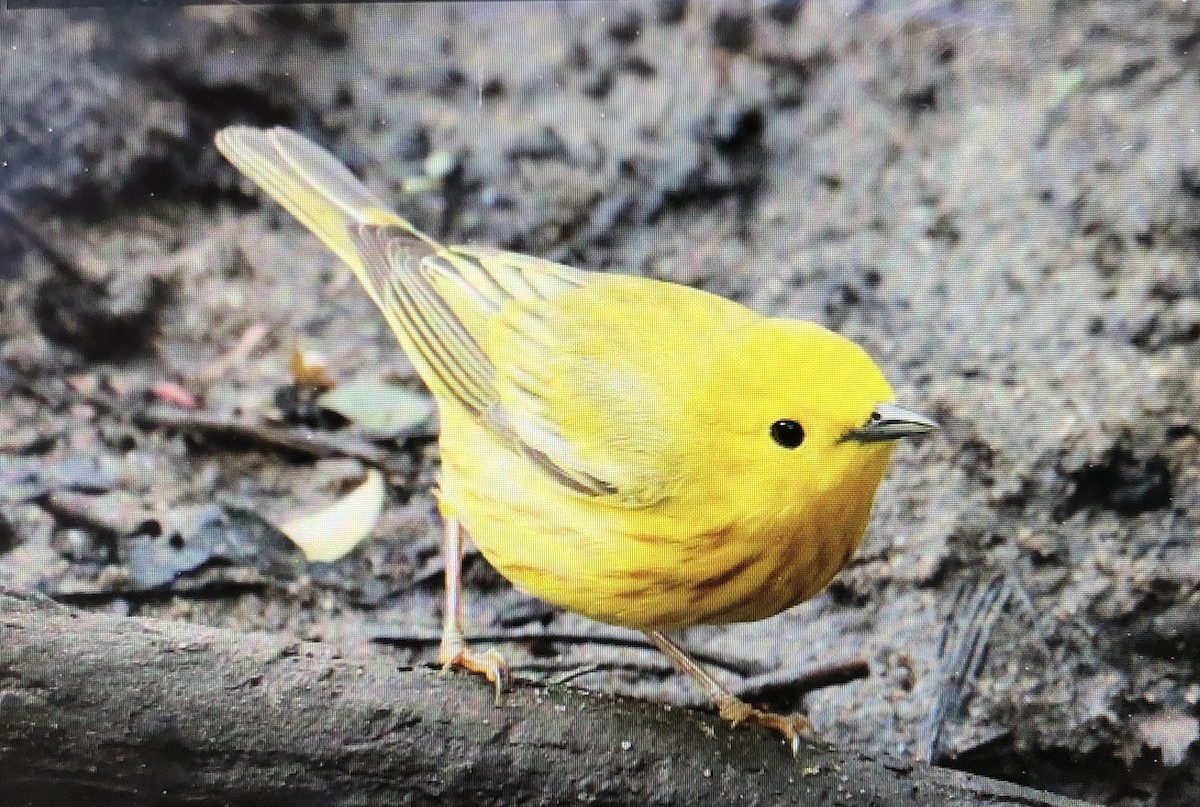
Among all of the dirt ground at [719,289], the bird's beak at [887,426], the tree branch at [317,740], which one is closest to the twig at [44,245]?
the dirt ground at [719,289]

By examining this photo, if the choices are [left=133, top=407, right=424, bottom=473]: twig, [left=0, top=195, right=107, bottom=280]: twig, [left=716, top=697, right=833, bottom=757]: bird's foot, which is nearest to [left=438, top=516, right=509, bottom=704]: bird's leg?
[left=133, top=407, right=424, bottom=473]: twig

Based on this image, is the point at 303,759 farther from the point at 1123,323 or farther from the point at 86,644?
the point at 1123,323

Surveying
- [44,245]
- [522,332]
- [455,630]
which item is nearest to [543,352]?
[522,332]

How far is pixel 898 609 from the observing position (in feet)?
3.59

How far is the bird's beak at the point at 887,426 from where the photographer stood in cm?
88

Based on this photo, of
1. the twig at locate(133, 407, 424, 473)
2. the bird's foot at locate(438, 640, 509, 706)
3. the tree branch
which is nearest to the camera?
the tree branch

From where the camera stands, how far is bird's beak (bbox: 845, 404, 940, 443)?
0.88 meters

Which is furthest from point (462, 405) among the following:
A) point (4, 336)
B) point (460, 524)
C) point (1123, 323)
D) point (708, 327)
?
point (1123, 323)

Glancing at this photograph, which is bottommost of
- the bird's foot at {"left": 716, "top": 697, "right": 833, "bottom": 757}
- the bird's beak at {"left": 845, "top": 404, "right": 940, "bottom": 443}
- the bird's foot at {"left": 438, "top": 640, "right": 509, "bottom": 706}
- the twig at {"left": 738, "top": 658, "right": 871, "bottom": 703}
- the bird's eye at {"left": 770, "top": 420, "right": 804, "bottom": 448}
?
the bird's foot at {"left": 438, "top": 640, "right": 509, "bottom": 706}

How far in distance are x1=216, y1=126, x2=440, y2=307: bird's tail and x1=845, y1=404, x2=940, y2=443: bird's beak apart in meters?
0.58

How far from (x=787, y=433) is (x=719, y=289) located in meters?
0.31

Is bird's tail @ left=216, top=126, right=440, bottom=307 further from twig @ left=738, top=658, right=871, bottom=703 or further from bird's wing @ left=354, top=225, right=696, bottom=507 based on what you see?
twig @ left=738, top=658, right=871, bottom=703

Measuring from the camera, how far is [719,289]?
3.92 feet

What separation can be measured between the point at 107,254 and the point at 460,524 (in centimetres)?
51
